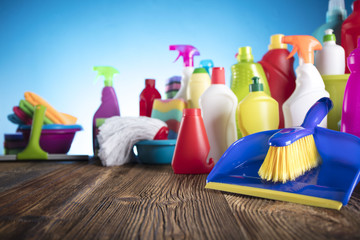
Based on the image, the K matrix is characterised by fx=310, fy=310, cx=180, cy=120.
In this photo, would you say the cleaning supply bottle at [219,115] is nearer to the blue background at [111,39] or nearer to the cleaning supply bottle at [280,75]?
the cleaning supply bottle at [280,75]

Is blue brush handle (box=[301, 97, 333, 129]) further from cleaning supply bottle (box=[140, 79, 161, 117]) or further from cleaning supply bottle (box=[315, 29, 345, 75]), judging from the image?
cleaning supply bottle (box=[140, 79, 161, 117])

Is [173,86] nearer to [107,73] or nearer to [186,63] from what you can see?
[186,63]

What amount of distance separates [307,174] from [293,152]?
0.04m

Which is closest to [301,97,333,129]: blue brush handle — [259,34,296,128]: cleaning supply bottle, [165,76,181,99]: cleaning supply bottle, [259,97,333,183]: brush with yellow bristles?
[259,97,333,183]: brush with yellow bristles

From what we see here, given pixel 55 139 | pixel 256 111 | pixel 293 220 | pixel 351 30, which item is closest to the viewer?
pixel 293 220

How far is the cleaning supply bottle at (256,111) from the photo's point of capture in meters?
0.69

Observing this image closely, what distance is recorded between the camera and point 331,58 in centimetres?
77

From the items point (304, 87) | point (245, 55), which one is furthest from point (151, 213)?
point (245, 55)

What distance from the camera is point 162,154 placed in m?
0.84

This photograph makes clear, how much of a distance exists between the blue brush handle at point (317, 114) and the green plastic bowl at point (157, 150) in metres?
0.39

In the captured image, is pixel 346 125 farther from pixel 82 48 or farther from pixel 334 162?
pixel 82 48

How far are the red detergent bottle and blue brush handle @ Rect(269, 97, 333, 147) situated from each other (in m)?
0.22

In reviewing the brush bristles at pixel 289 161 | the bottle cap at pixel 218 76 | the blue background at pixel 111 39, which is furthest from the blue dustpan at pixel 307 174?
the blue background at pixel 111 39

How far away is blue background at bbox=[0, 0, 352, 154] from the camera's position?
6.33 ft
